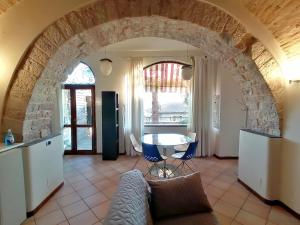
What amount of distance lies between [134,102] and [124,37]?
244 cm

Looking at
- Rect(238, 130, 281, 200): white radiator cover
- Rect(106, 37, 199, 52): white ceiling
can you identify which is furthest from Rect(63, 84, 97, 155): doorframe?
Rect(238, 130, 281, 200): white radiator cover

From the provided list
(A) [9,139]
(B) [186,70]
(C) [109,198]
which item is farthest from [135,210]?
(B) [186,70]

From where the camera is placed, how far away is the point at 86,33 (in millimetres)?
2881

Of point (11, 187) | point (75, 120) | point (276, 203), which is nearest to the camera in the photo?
point (11, 187)

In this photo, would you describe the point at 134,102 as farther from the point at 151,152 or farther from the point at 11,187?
the point at 11,187

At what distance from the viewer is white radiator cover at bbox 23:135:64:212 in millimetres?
2725

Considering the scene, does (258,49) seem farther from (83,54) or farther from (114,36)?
(83,54)

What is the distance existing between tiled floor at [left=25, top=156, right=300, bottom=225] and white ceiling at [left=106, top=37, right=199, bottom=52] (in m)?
3.07

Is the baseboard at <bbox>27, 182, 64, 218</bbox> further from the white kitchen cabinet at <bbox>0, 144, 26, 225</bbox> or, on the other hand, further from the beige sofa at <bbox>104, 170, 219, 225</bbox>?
the beige sofa at <bbox>104, 170, 219, 225</bbox>

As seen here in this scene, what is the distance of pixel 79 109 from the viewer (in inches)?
231

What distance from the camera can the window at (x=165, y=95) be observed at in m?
5.91

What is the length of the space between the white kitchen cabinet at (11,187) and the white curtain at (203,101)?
13.7 ft

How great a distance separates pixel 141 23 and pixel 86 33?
0.83m

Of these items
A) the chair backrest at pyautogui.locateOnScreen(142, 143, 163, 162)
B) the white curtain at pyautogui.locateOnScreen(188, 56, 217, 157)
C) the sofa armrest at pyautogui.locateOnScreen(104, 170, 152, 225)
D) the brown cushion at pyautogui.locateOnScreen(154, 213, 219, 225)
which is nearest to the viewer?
the sofa armrest at pyautogui.locateOnScreen(104, 170, 152, 225)
